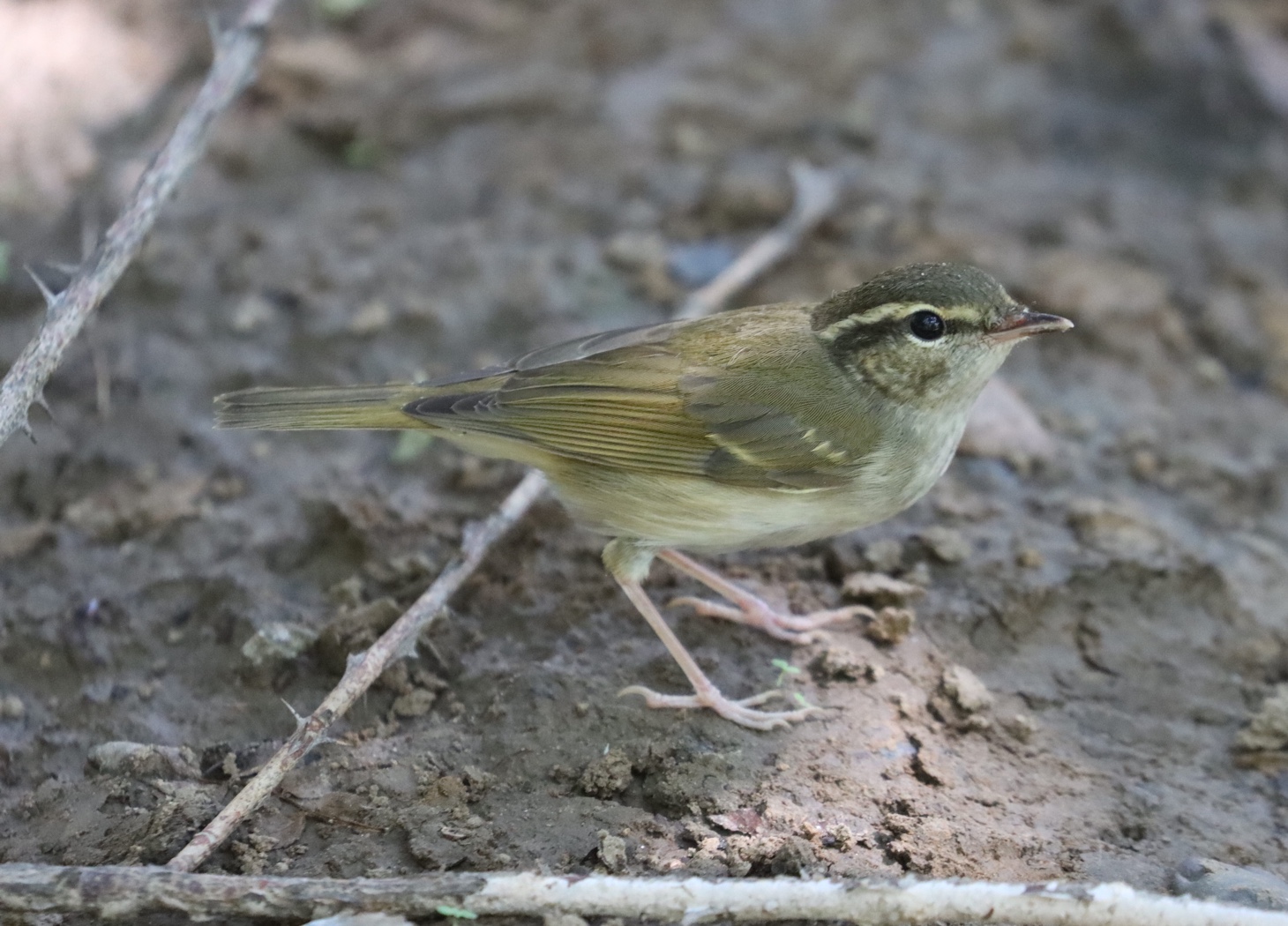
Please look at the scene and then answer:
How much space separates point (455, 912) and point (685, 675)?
4.64ft

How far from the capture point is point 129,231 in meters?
4.42

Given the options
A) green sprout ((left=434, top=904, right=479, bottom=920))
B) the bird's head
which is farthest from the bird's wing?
green sprout ((left=434, top=904, right=479, bottom=920))

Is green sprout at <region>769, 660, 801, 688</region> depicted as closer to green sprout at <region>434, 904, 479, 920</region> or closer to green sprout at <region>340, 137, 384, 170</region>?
green sprout at <region>434, 904, 479, 920</region>

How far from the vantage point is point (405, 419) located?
4496 millimetres

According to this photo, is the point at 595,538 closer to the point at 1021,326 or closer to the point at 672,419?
the point at 672,419

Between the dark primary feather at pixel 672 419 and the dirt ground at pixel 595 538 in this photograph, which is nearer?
the dirt ground at pixel 595 538

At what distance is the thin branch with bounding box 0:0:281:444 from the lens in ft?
12.9

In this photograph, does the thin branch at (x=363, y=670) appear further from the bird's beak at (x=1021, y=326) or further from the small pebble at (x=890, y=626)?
the bird's beak at (x=1021, y=326)

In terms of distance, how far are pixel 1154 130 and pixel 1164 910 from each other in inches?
234

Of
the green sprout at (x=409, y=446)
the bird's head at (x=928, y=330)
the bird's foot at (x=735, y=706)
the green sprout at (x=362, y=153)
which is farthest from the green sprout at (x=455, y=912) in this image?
the green sprout at (x=362, y=153)

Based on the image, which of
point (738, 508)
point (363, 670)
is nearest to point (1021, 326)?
point (738, 508)

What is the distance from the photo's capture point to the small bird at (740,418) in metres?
4.35

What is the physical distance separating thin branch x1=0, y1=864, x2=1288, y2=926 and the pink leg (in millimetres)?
981

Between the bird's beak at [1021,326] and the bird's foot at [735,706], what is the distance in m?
1.40
